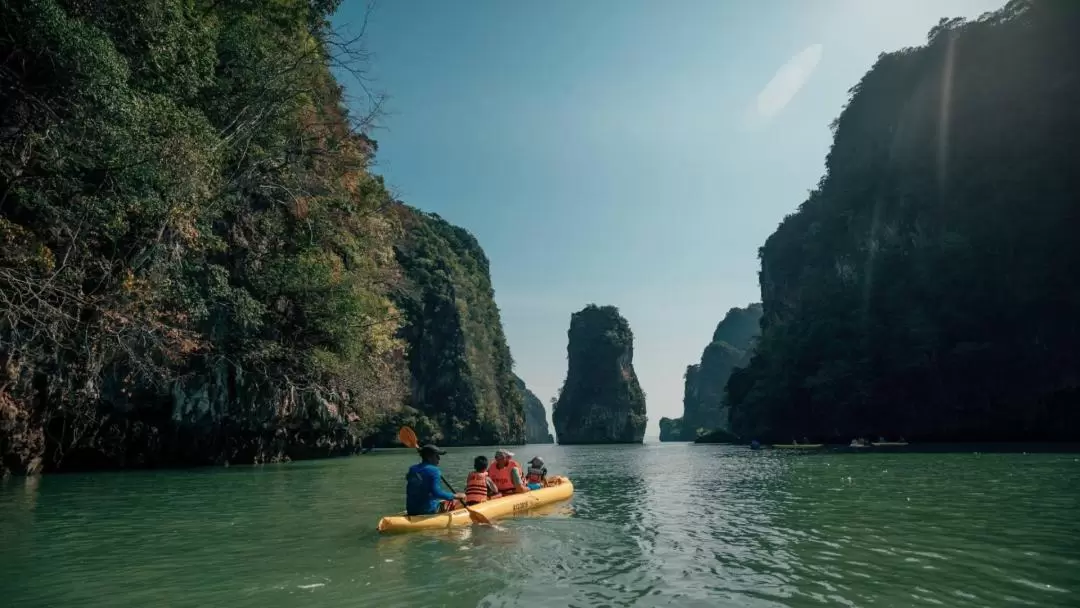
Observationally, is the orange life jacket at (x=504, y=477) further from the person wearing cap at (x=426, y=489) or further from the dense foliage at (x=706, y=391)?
the dense foliage at (x=706, y=391)

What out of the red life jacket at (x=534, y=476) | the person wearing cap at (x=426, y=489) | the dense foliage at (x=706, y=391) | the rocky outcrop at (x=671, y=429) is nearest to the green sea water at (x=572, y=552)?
the person wearing cap at (x=426, y=489)

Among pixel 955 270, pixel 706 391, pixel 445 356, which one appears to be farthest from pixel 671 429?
pixel 955 270

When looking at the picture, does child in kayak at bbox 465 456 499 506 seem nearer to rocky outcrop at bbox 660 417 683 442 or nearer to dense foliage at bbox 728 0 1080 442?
dense foliage at bbox 728 0 1080 442

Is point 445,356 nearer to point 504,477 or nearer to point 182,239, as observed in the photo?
point 182,239

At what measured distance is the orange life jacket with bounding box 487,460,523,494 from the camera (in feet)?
37.3

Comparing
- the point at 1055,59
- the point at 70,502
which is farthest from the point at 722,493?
the point at 1055,59

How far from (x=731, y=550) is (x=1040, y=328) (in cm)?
4644

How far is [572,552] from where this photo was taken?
24.1 ft

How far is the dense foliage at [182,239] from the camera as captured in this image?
960cm

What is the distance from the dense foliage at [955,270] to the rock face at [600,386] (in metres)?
62.5

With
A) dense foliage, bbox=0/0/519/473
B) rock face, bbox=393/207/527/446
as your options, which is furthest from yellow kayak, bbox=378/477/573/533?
rock face, bbox=393/207/527/446

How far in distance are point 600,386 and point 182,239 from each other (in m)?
120

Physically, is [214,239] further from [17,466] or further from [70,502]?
[17,466]

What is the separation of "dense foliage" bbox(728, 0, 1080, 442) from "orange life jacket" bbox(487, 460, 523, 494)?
42.2m
